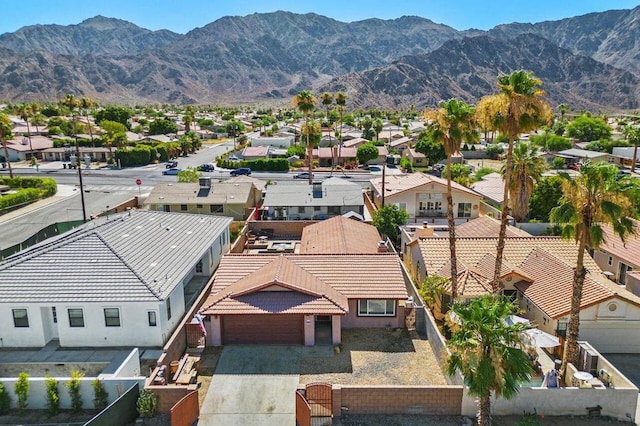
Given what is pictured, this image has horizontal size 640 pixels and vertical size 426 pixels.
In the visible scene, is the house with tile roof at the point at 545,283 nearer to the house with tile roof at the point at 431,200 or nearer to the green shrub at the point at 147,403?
the house with tile roof at the point at 431,200

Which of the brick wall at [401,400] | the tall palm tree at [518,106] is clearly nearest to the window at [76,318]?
the brick wall at [401,400]

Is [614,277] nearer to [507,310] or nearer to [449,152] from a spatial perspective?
[449,152]

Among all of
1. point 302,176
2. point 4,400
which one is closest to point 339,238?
→ point 4,400

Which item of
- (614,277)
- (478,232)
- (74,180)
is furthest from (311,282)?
(74,180)

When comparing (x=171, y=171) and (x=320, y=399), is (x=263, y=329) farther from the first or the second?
(x=171, y=171)

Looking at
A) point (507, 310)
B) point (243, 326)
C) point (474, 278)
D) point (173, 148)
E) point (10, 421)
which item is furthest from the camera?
point (173, 148)

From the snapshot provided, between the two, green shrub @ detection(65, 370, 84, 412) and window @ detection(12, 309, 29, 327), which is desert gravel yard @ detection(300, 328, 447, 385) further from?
window @ detection(12, 309, 29, 327)
